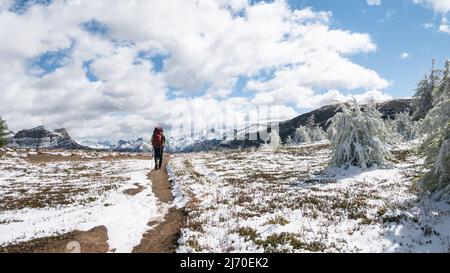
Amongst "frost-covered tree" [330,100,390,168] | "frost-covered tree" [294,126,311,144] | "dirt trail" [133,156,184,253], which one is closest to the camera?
"dirt trail" [133,156,184,253]

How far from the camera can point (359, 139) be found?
88.6 ft

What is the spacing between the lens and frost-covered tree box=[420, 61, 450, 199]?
503 inches

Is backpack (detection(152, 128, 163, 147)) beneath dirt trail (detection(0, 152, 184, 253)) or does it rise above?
above

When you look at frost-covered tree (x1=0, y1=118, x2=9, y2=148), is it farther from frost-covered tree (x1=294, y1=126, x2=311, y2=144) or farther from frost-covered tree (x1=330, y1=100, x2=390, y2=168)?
frost-covered tree (x1=294, y1=126, x2=311, y2=144)

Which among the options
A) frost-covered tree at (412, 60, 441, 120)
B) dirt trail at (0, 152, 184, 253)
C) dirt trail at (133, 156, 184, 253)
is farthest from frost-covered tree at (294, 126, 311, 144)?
dirt trail at (0, 152, 184, 253)

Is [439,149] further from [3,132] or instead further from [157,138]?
[3,132]

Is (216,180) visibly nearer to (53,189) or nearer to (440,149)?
(53,189)

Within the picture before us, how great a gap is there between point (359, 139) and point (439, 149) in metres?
13.6

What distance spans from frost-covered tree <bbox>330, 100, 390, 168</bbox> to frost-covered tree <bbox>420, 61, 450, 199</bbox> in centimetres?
1139

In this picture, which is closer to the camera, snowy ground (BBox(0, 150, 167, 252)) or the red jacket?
snowy ground (BBox(0, 150, 167, 252))

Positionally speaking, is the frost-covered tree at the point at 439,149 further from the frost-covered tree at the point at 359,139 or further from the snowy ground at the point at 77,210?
the snowy ground at the point at 77,210

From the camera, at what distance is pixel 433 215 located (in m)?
12.0
